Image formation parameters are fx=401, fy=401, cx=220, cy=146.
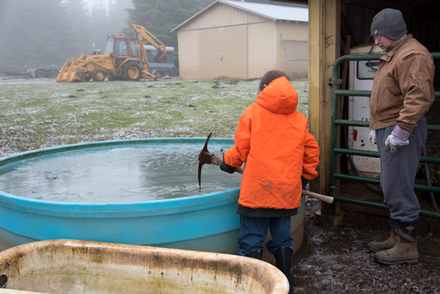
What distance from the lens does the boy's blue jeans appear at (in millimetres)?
2533

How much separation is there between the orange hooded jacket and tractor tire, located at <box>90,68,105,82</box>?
18755mm

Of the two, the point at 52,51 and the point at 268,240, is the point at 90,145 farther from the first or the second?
the point at 52,51

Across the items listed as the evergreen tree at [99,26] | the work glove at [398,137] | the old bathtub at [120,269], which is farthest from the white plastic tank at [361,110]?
the evergreen tree at [99,26]

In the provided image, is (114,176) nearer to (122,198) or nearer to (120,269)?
(122,198)

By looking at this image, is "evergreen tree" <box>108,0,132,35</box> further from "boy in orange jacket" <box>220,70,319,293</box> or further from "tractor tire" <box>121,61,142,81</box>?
"boy in orange jacket" <box>220,70,319,293</box>

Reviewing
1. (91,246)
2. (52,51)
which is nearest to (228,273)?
(91,246)

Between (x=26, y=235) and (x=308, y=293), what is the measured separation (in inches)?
75.9

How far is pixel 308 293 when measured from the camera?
8.63 ft

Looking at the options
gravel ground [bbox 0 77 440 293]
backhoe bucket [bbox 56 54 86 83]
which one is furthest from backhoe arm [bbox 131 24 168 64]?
gravel ground [bbox 0 77 440 293]

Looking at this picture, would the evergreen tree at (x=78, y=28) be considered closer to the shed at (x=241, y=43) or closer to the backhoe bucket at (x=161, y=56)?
the backhoe bucket at (x=161, y=56)

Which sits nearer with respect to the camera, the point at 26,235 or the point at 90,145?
the point at 26,235

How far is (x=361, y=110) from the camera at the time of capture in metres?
3.91

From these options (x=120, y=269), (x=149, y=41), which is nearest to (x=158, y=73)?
(x=149, y=41)

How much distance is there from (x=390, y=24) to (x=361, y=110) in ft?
4.52
